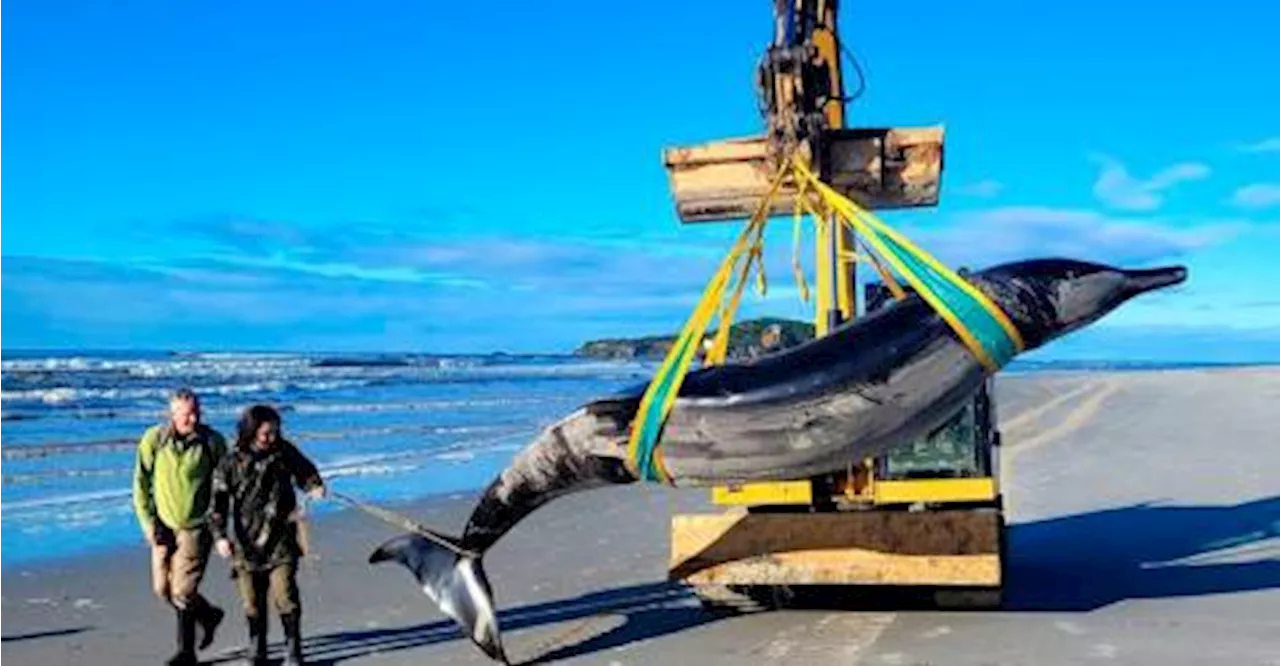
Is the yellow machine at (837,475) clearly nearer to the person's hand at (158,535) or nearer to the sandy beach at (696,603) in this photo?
the sandy beach at (696,603)

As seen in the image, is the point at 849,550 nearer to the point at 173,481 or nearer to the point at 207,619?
the point at 207,619

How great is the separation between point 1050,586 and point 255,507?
5.88 metres

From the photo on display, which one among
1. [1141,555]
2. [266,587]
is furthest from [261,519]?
[1141,555]

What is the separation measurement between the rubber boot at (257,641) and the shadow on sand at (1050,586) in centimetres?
44

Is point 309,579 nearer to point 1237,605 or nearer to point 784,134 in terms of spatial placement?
point 784,134

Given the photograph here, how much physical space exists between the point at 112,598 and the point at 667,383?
613cm

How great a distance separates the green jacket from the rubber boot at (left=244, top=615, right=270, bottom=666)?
0.71 metres

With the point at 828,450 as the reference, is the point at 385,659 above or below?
below

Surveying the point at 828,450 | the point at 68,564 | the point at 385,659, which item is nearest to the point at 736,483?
the point at 828,450

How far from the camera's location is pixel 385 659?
873 cm

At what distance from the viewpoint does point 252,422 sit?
827 cm

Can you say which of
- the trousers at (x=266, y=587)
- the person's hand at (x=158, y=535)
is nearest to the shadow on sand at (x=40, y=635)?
the person's hand at (x=158, y=535)

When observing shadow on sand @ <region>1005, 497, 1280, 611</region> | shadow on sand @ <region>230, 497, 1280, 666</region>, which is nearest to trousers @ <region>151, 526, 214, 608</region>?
shadow on sand @ <region>230, 497, 1280, 666</region>

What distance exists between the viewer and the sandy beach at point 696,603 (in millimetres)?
8609
